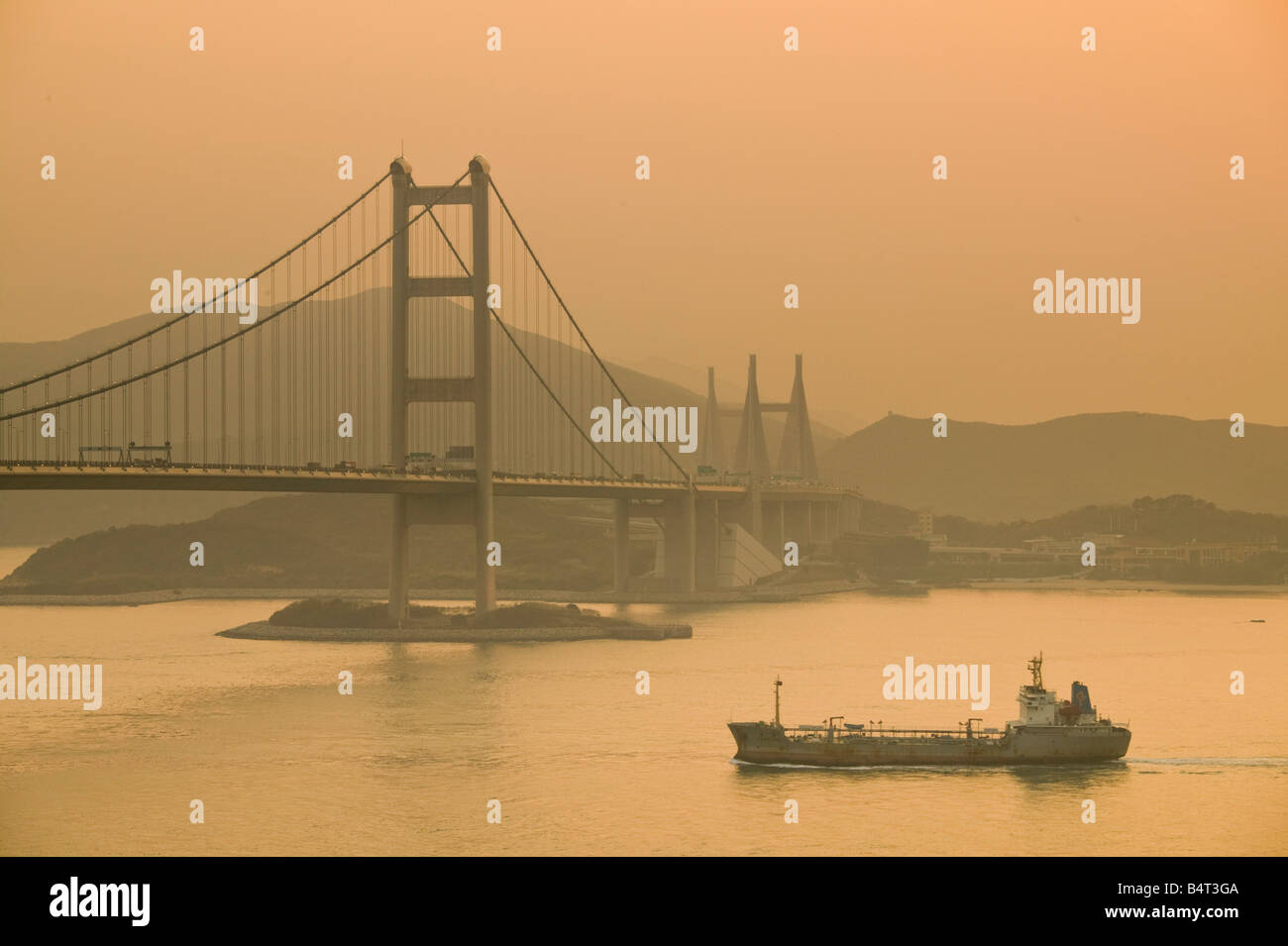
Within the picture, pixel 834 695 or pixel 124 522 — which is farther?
pixel 124 522

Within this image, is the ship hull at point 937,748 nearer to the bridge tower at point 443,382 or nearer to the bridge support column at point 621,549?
the bridge tower at point 443,382

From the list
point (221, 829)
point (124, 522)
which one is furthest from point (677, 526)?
point (124, 522)

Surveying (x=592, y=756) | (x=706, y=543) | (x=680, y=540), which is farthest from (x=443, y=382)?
(x=592, y=756)

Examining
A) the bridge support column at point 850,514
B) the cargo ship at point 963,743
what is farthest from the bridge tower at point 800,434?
the cargo ship at point 963,743

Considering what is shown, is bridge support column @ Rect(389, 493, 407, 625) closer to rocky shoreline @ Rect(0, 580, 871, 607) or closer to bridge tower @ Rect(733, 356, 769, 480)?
rocky shoreline @ Rect(0, 580, 871, 607)

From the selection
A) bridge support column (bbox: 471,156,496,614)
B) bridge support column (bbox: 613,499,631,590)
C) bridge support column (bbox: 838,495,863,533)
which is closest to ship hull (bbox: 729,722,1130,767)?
bridge support column (bbox: 471,156,496,614)

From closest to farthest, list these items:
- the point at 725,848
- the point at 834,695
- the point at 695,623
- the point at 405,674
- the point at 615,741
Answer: the point at 725,848, the point at 615,741, the point at 834,695, the point at 405,674, the point at 695,623
